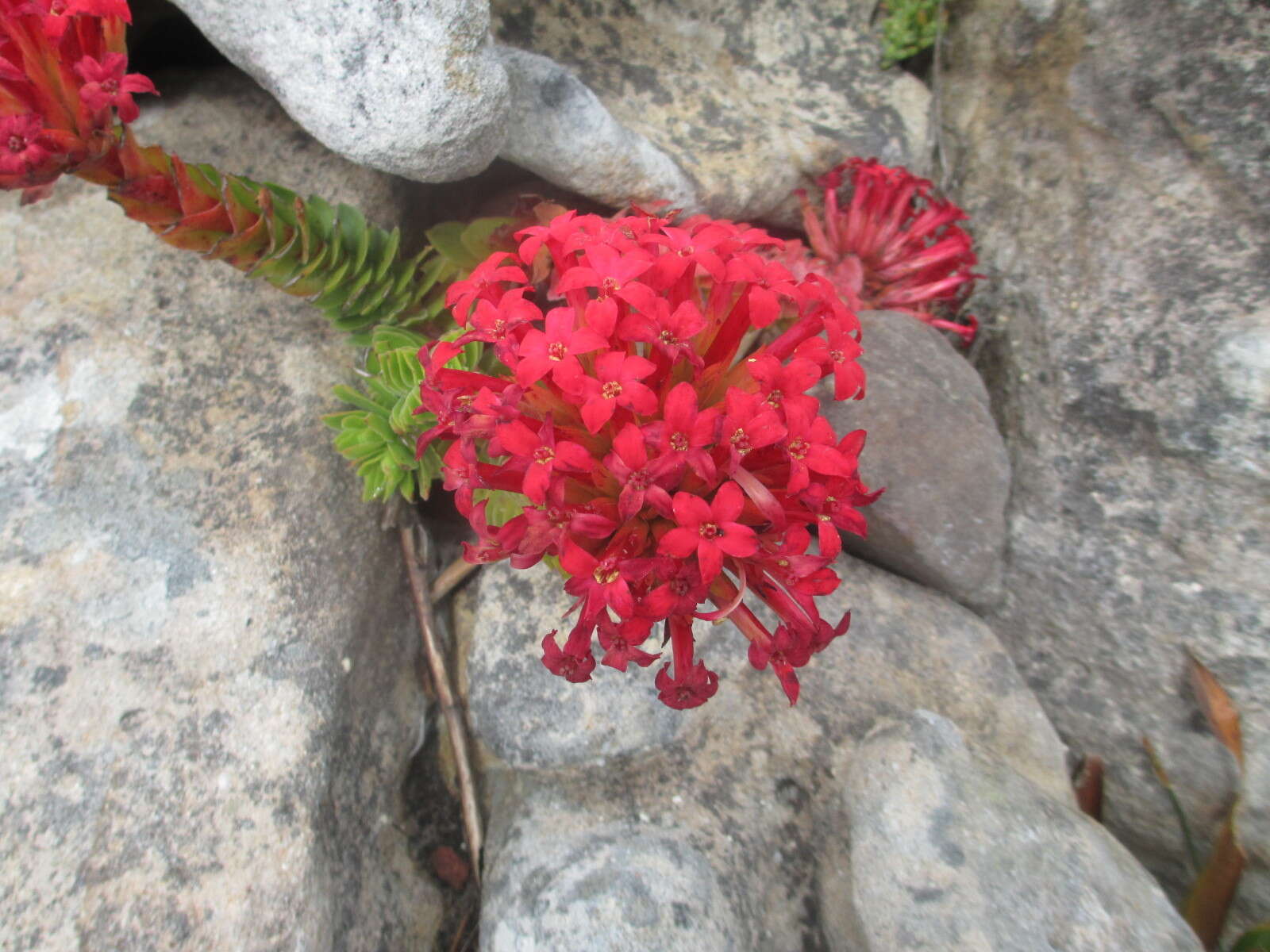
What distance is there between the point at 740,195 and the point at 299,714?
243 cm

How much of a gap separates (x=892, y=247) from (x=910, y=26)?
1.02m

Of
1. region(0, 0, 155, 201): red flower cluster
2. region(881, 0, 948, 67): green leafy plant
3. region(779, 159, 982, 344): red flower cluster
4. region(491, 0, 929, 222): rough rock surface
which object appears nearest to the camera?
region(0, 0, 155, 201): red flower cluster

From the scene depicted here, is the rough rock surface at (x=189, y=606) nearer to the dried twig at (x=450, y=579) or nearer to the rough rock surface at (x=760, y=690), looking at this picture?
the dried twig at (x=450, y=579)

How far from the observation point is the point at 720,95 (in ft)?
11.2

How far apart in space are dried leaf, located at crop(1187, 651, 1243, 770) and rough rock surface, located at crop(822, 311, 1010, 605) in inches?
25.9

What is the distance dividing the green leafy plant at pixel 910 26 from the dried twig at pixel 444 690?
2878 millimetres

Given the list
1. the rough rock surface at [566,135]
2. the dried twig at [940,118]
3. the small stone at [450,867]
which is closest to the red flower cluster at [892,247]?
the dried twig at [940,118]

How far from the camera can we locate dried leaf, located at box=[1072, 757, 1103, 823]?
281 cm

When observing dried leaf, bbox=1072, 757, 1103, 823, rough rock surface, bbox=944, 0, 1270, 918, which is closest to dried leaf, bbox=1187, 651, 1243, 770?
rough rock surface, bbox=944, 0, 1270, 918

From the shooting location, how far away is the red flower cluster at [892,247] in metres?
3.21

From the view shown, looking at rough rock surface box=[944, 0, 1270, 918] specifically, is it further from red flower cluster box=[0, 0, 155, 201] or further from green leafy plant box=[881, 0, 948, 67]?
red flower cluster box=[0, 0, 155, 201]

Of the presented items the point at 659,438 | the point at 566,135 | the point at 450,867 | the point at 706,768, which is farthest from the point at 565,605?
the point at 566,135

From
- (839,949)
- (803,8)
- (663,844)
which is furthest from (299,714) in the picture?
(803,8)

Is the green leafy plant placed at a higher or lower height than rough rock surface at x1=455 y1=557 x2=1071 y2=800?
higher
